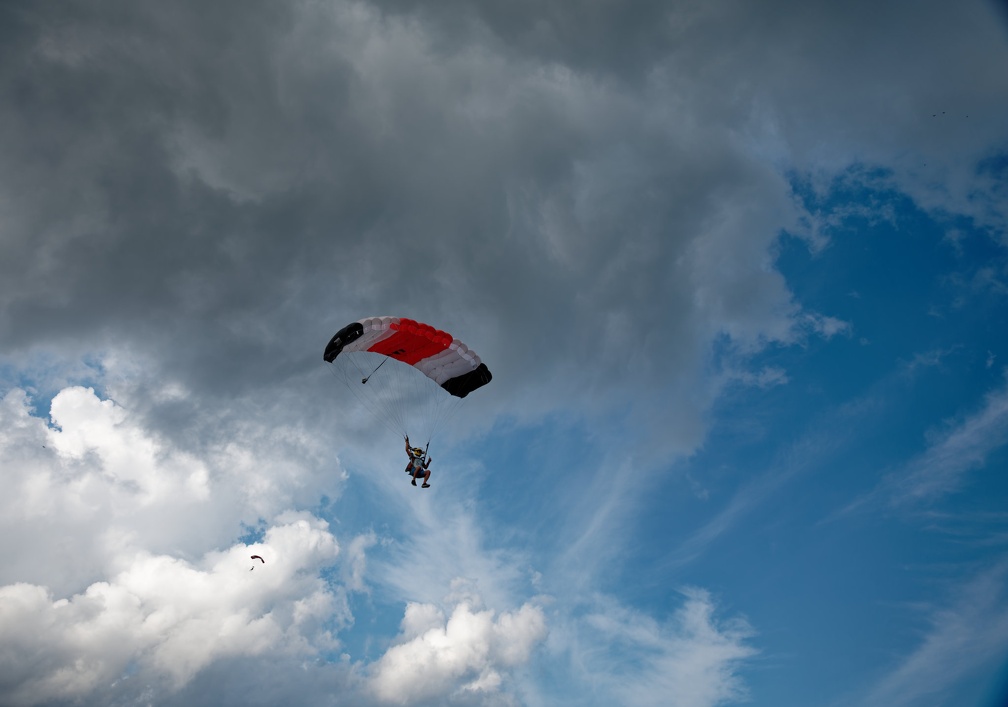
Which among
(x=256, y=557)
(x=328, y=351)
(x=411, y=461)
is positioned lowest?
(x=256, y=557)

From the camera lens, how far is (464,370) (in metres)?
54.7

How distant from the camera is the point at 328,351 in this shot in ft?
158

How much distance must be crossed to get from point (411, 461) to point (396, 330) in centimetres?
997

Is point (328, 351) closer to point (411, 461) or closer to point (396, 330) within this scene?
point (396, 330)

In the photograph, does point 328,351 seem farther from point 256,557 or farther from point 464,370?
point 256,557

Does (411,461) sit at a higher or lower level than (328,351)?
lower

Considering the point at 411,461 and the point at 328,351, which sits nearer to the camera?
the point at 328,351

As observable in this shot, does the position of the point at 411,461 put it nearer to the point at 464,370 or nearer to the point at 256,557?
the point at 464,370

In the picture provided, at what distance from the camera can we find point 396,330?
4925cm

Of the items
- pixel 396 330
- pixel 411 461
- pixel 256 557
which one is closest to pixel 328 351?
pixel 396 330

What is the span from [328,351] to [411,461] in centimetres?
1038

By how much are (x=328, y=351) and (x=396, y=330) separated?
475 centimetres

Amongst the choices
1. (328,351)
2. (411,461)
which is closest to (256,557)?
(411,461)

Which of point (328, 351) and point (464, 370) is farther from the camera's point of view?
point (464, 370)
